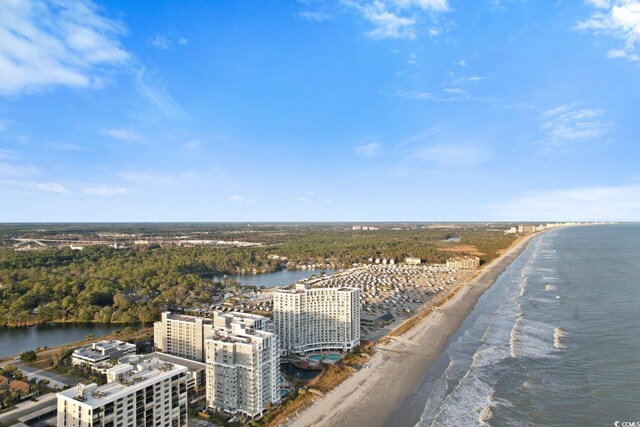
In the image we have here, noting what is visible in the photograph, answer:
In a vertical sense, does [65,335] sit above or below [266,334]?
below

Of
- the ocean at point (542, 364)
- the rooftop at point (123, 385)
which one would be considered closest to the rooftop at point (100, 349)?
Answer: the rooftop at point (123, 385)

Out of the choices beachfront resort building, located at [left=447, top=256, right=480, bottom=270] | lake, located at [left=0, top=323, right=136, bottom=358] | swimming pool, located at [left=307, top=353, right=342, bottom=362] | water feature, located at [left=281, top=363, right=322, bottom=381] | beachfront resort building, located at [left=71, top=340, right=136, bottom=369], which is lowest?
lake, located at [left=0, top=323, right=136, bottom=358]

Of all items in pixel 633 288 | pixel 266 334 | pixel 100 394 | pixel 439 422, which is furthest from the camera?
pixel 633 288

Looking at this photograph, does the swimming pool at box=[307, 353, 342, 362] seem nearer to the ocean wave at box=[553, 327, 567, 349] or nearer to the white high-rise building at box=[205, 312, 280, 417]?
the white high-rise building at box=[205, 312, 280, 417]

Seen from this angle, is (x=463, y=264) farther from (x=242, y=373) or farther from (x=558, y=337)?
(x=242, y=373)

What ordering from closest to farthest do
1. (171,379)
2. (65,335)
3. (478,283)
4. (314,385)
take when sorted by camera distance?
(171,379) → (314,385) → (65,335) → (478,283)

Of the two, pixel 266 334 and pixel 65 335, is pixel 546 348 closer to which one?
pixel 266 334

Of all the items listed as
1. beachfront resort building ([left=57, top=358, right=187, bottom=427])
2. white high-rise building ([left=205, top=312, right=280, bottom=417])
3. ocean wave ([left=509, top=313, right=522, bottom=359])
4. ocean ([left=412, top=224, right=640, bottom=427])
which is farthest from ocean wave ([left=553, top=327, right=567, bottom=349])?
beachfront resort building ([left=57, top=358, right=187, bottom=427])

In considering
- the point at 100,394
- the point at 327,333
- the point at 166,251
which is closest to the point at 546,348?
the point at 327,333
